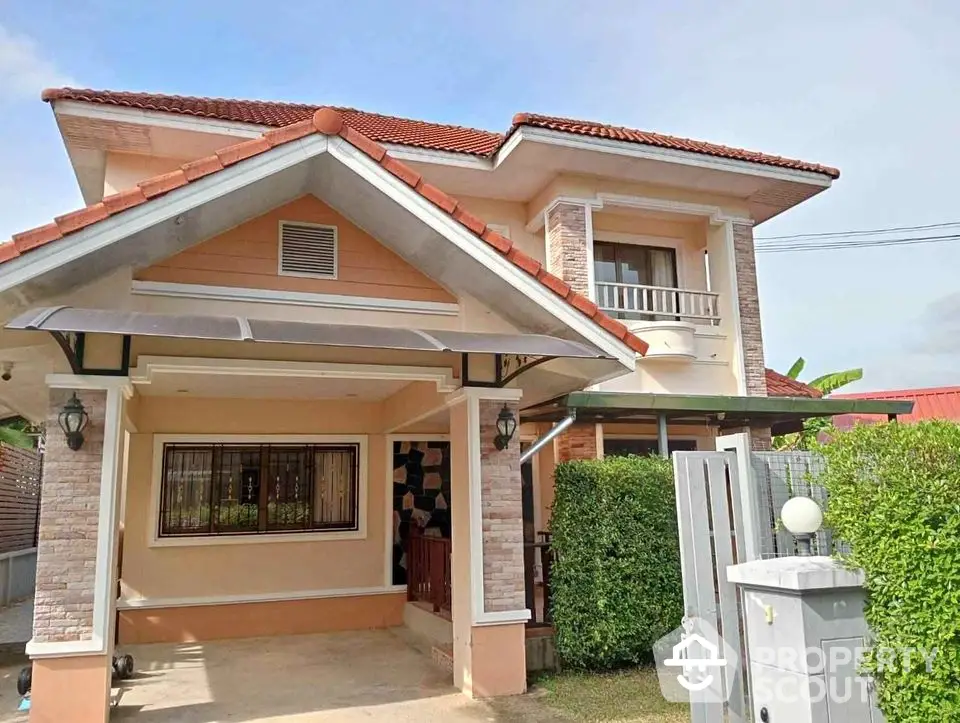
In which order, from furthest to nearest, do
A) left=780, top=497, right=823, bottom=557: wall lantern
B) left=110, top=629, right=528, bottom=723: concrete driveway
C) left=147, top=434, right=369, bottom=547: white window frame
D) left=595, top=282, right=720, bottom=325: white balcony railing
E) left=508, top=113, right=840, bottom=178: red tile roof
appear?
left=595, top=282, right=720, bottom=325: white balcony railing → left=508, top=113, right=840, bottom=178: red tile roof → left=147, top=434, right=369, bottom=547: white window frame → left=110, top=629, right=528, bottom=723: concrete driveway → left=780, top=497, right=823, bottom=557: wall lantern

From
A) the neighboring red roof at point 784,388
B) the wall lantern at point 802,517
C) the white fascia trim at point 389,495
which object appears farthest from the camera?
the neighboring red roof at point 784,388

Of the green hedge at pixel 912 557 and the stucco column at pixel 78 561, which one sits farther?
the stucco column at pixel 78 561

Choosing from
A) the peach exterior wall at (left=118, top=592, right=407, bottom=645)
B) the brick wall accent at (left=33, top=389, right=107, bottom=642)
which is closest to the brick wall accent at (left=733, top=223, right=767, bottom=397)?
the peach exterior wall at (left=118, top=592, right=407, bottom=645)

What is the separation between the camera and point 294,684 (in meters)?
8.59

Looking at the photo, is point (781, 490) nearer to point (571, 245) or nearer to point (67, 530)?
point (67, 530)

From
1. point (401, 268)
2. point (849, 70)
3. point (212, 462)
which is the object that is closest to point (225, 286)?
point (401, 268)

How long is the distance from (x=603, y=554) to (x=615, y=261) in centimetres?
793

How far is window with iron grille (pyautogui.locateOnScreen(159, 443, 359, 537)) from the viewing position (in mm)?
11602

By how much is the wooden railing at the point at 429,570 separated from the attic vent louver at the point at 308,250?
484 cm

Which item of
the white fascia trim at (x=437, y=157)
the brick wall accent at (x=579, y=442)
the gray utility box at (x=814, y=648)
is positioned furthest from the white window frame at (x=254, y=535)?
the gray utility box at (x=814, y=648)

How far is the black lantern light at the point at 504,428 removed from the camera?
8.27 meters

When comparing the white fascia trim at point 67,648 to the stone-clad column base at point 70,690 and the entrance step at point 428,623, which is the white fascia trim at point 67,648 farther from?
the entrance step at point 428,623

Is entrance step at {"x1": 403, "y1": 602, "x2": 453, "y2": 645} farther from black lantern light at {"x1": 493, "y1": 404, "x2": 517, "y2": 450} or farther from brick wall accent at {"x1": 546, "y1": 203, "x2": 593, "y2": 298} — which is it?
brick wall accent at {"x1": 546, "y1": 203, "x2": 593, "y2": 298}

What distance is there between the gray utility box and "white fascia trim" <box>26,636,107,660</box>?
Answer: 5.67 metres
